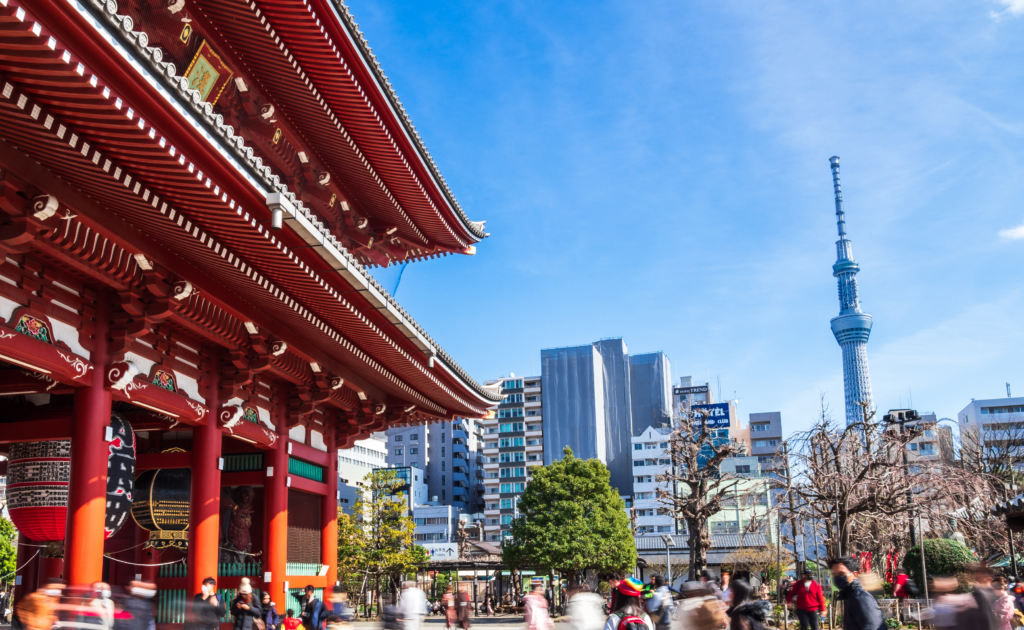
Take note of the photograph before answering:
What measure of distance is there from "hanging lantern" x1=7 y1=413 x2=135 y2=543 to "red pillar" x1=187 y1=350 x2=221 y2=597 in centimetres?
155

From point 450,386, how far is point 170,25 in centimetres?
1011

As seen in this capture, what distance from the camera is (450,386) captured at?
19422 mm

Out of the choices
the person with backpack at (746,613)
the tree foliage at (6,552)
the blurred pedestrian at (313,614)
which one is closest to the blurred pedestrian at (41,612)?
the person with backpack at (746,613)

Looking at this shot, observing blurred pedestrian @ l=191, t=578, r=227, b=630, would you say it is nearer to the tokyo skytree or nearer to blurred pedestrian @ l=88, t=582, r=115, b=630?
blurred pedestrian @ l=88, t=582, r=115, b=630

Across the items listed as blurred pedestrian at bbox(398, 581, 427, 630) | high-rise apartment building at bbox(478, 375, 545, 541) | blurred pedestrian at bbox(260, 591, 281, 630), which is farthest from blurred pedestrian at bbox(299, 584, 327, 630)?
high-rise apartment building at bbox(478, 375, 545, 541)

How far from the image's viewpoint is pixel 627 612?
8.41 meters

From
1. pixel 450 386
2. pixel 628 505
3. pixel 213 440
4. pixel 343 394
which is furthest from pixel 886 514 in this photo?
pixel 628 505

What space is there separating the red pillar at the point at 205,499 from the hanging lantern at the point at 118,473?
1.65m

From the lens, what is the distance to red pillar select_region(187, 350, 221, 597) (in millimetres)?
14340

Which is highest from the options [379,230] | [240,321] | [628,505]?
[379,230]

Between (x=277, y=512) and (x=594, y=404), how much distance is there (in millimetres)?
79558

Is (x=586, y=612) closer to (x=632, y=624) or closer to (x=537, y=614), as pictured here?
(x=632, y=624)

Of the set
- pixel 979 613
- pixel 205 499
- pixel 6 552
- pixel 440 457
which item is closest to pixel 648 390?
pixel 440 457

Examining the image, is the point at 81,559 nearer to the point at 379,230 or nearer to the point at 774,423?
the point at 379,230
